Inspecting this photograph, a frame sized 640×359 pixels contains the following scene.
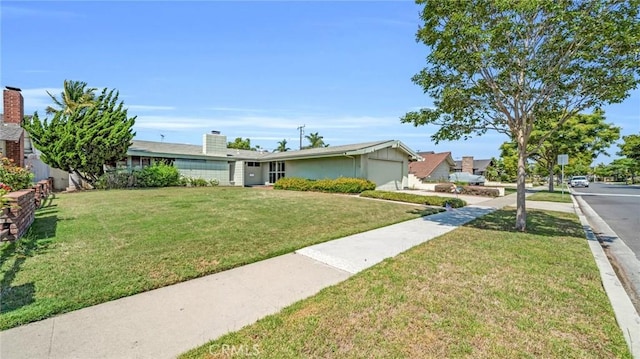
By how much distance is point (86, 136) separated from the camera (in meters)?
16.5

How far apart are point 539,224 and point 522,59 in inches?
193

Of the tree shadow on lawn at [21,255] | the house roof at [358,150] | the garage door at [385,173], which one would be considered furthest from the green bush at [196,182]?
the tree shadow on lawn at [21,255]

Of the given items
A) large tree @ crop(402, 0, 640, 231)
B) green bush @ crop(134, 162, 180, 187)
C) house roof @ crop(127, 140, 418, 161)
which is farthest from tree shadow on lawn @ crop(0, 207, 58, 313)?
house roof @ crop(127, 140, 418, 161)

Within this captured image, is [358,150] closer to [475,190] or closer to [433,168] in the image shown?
[475,190]

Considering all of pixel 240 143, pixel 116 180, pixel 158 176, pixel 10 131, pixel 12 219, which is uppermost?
pixel 240 143

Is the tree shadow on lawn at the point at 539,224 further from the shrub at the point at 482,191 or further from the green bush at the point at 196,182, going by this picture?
the green bush at the point at 196,182

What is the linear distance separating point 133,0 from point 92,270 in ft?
24.2

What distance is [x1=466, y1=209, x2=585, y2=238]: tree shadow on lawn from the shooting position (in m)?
7.41

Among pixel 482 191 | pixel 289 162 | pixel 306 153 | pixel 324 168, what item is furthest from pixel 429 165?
pixel 289 162

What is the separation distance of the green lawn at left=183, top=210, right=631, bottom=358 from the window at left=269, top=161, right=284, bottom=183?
21.3 m

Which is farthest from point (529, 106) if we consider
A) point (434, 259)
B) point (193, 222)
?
point (193, 222)

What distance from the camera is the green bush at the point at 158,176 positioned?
1887 cm

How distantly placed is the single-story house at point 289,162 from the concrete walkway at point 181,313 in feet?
45.6

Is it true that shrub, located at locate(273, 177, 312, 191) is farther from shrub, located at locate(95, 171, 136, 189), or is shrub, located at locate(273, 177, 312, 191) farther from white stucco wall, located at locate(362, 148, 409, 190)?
shrub, located at locate(95, 171, 136, 189)
